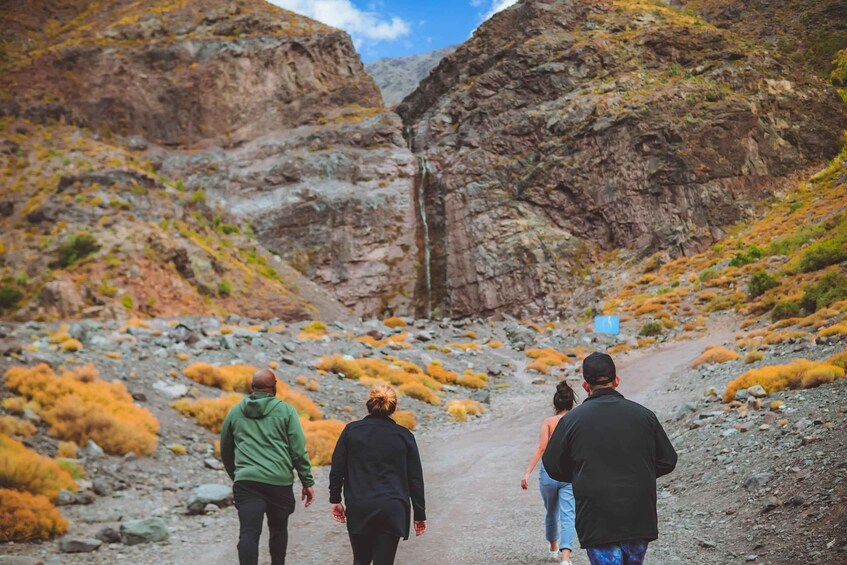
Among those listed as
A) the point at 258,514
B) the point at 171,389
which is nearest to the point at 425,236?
the point at 171,389

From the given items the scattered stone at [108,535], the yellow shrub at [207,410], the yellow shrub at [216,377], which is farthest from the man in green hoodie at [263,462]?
the yellow shrub at [216,377]

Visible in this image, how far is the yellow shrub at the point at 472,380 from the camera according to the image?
2594 centimetres

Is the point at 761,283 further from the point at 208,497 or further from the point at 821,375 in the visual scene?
the point at 208,497

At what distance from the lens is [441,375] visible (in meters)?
26.0

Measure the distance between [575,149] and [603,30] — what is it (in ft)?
66.5

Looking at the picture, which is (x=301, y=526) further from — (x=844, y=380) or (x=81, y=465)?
(x=844, y=380)

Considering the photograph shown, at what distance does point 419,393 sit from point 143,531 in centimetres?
1324

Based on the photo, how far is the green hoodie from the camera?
6.28 m

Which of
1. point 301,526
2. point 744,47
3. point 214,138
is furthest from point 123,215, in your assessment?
point 744,47

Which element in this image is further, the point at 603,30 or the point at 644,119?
the point at 603,30

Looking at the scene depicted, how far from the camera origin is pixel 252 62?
68.8m

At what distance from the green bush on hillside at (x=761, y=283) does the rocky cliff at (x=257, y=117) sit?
29776 mm

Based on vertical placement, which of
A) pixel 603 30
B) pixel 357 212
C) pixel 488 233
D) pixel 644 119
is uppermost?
pixel 603 30

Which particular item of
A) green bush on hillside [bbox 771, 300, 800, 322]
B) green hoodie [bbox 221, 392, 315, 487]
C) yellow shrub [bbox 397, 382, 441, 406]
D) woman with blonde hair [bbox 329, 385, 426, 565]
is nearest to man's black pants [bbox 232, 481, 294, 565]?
green hoodie [bbox 221, 392, 315, 487]
